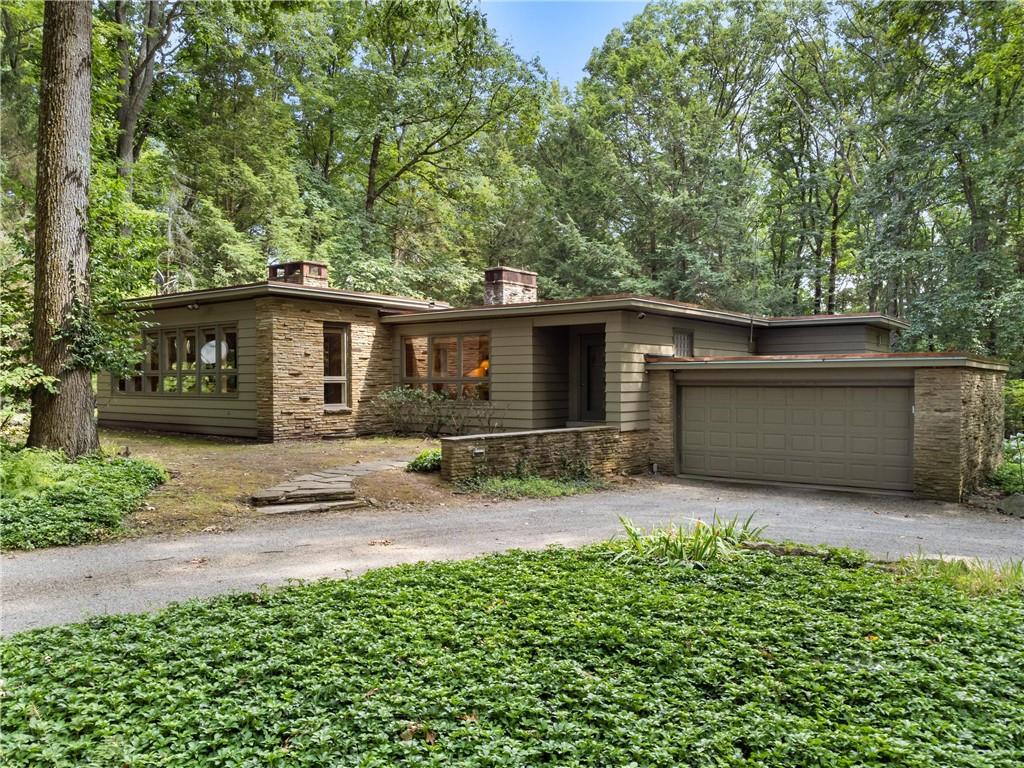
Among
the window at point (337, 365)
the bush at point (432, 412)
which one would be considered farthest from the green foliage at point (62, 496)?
the bush at point (432, 412)

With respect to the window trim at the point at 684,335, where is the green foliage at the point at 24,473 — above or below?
below

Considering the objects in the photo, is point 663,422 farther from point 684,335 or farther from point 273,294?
point 273,294

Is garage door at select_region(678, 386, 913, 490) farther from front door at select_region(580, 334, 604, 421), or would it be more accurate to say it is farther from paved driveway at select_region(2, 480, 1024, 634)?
front door at select_region(580, 334, 604, 421)

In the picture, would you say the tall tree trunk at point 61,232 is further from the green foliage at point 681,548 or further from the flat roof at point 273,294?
the green foliage at point 681,548

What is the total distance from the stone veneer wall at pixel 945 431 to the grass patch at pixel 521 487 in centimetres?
495

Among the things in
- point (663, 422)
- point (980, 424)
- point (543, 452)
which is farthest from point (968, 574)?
point (663, 422)

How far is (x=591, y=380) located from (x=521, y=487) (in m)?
5.27

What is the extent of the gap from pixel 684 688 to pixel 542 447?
7546 mm

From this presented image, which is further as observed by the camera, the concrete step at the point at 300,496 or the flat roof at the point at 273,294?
the flat roof at the point at 273,294

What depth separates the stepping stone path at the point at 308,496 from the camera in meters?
8.17

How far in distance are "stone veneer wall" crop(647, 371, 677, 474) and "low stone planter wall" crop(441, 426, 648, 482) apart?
0.67 feet

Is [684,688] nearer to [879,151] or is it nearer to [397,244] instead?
[397,244]

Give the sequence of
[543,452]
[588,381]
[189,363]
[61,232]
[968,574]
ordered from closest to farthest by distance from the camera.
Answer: [968,574] → [61,232] → [543,452] → [588,381] → [189,363]

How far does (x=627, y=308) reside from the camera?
40.3ft
